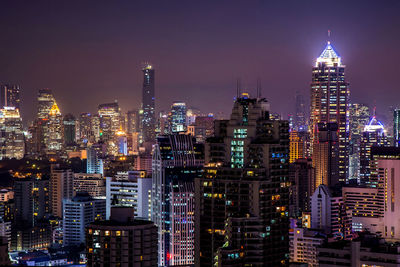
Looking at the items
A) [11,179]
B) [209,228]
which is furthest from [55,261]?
[11,179]

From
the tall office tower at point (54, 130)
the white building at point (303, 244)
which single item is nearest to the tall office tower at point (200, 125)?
the white building at point (303, 244)

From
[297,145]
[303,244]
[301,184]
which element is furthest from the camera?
[297,145]

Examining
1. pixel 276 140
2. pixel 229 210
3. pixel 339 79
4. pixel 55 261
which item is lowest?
pixel 55 261

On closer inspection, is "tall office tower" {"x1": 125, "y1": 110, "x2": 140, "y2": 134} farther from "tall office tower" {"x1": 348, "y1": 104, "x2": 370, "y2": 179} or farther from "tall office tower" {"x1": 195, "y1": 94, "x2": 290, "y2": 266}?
"tall office tower" {"x1": 195, "y1": 94, "x2": 290, "y2": 266}

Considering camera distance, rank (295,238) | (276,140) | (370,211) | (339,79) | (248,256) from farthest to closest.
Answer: (339,79) < (370,211) < (295,238) < (276,140) < (248,256)

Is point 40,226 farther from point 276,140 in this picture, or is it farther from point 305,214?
point 276,140

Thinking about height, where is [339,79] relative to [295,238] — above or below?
above

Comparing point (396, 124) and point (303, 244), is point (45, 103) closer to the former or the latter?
point (396, 124)

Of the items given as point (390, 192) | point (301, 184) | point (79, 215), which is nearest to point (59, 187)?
point (79, 215)

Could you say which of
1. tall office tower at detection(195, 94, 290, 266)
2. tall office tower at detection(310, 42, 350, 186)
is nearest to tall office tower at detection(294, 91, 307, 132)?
tall office tower at detection(310, 42, 350, 186)
